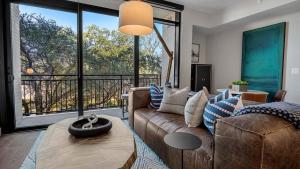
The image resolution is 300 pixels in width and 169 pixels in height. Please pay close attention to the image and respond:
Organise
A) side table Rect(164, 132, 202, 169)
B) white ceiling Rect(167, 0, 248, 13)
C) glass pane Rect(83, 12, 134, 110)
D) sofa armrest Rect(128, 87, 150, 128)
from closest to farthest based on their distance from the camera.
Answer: side table Rect(164, 132, 202, 169)
sofa armrest Rect(128, 87, 150, 128)
glass pane Rect(83, 12, 134, 110)
white ceiling Rect(167, 0, 248, 13)

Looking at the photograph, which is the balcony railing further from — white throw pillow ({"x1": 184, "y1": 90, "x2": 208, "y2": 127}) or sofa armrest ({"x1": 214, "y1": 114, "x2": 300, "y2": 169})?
sofa armrest ({"x1": 214, "y1": 114, "x2": 300, "y2": 169})

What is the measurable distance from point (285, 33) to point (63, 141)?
170 inches

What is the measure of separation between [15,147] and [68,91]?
1.80 m

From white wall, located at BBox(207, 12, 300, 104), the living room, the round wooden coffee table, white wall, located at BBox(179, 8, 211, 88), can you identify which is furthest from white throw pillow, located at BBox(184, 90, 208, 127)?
white wall, located at BBox(207, 12, 300, 104)

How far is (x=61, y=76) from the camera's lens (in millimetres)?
3715

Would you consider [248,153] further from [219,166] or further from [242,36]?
[242,36]

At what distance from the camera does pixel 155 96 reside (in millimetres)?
2697

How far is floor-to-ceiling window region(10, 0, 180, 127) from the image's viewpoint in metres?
3.04

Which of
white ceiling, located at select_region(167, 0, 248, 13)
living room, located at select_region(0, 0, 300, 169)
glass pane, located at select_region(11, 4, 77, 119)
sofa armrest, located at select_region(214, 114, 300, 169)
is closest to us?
sofa armrest, located at select_region(214, 114, 300, 169)

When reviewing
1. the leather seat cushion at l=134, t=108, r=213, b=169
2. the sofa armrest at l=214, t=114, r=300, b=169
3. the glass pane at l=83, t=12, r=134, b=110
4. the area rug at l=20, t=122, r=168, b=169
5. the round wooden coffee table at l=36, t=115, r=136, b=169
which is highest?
the glass pane at l=83, t=12, r=134, b=110

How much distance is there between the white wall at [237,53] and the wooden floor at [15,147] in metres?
4.55

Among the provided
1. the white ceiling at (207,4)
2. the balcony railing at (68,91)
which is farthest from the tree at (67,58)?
the white ceiling at (207,4)

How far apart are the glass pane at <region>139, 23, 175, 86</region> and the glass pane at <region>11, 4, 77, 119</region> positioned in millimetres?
1506

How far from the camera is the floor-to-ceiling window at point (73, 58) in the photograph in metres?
3.04
